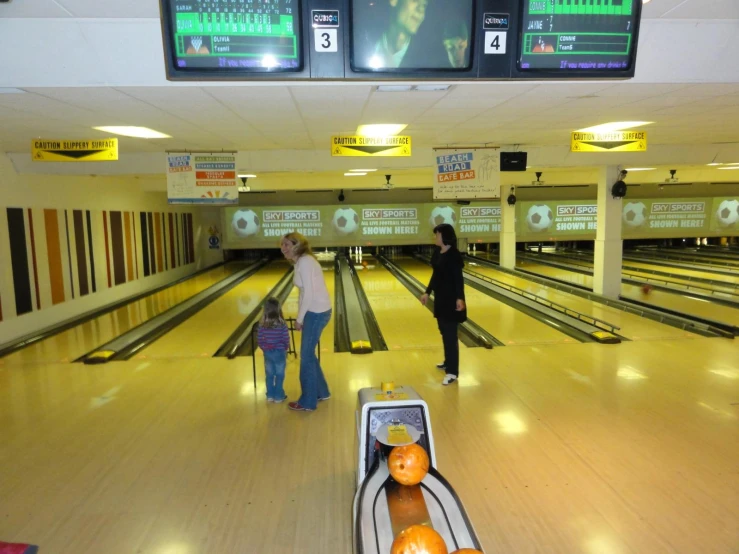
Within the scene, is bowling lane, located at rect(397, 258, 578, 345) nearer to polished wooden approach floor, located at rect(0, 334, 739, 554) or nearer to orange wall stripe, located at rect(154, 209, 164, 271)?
polished wooden approach floor, located at rect(0, 334, 739, 554)

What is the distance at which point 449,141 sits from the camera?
6.74 meters

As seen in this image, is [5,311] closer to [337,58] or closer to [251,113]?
[251,113]

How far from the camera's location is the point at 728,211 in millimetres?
17844

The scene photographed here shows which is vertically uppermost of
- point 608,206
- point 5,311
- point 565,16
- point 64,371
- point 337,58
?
point 565,16

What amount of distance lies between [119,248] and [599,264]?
9835mm

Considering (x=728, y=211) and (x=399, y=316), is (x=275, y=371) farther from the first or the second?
(x=728, y=211)

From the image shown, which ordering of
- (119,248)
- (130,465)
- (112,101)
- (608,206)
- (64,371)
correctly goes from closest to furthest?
(130,465) → (112,101) → (64,371) → (608,206) → (119,248)

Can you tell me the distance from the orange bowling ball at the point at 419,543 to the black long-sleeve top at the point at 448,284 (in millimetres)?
2920

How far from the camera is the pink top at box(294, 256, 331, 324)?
13.0 ft

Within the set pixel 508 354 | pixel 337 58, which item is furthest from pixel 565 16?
pixel 508 354

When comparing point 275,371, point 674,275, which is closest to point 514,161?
point 275,371

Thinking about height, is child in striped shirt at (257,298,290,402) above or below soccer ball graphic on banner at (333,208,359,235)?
below

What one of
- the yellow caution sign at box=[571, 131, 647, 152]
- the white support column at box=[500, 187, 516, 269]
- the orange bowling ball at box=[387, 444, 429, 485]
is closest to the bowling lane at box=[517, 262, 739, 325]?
the white support column at box=[500, 187, 516, 269]

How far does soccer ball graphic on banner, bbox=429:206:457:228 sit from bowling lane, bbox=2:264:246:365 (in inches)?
324
